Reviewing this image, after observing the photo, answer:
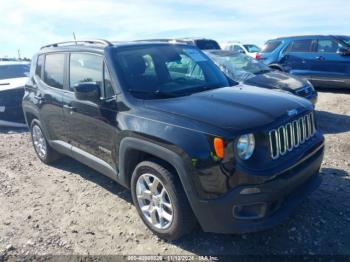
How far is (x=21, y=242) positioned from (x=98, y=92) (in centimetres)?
176

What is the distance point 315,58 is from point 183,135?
9151mm

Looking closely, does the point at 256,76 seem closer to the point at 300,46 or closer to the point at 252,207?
the point at 300,46

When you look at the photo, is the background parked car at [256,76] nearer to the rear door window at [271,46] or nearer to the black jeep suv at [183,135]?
the black jeep suv at [183,135]

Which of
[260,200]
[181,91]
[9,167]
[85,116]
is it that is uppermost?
[181,91]

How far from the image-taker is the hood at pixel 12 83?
799cm

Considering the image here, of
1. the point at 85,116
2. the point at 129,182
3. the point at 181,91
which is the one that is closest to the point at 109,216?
the point at 129,182

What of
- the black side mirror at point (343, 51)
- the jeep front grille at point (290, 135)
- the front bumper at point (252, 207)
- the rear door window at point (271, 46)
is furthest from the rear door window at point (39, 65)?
the black side mirror at point (343, 51)

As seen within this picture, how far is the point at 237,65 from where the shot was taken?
8133mm

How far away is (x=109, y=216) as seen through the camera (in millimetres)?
4059

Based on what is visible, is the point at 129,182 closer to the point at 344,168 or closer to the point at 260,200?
the point at 260,200

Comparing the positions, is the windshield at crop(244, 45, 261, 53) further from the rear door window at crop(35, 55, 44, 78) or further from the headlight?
the headlight

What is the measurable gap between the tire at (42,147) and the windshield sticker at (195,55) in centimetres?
262

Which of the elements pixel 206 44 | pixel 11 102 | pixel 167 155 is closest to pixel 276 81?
pixel 167 155

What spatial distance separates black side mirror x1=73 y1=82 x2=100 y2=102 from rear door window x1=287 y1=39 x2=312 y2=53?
29.1ft
